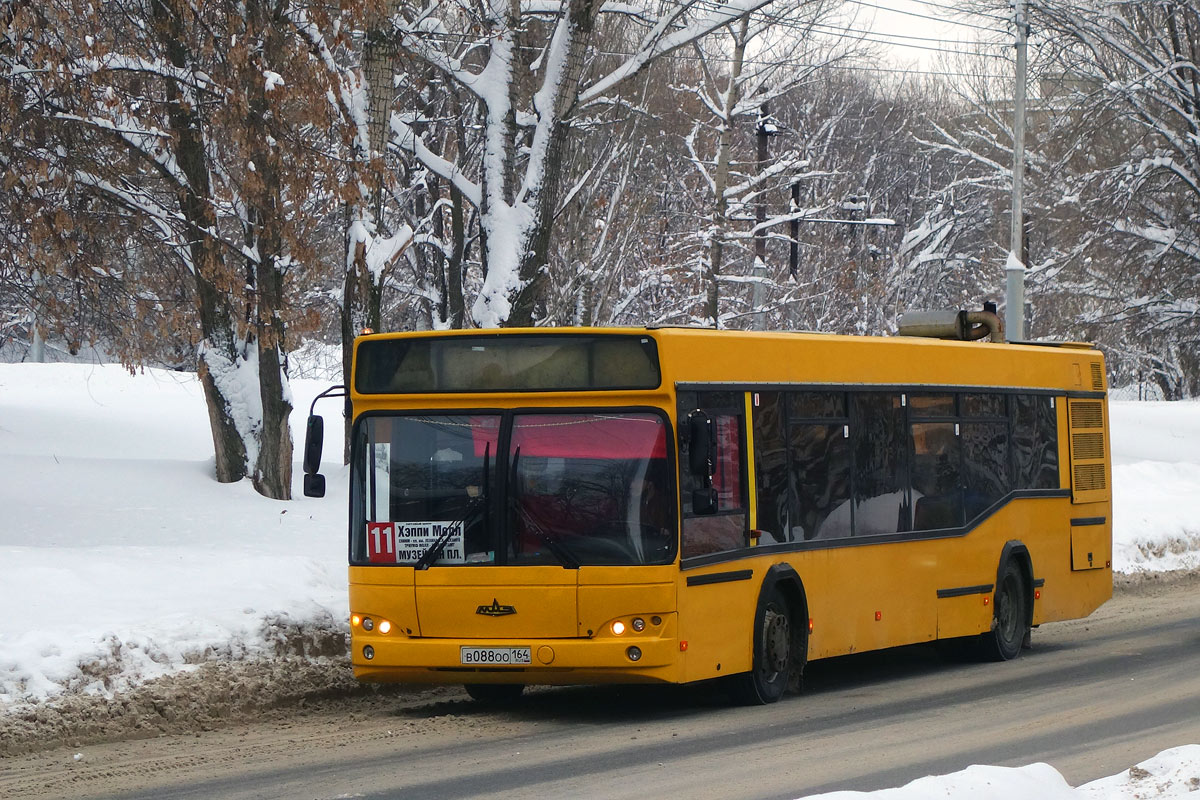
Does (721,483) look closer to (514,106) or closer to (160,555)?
(160,555)

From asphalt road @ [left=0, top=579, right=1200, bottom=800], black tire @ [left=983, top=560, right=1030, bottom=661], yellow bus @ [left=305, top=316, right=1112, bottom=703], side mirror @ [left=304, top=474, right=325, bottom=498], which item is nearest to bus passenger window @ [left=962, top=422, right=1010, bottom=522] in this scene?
black tire @ [left=983, top=560, right=1030, bottom=661]

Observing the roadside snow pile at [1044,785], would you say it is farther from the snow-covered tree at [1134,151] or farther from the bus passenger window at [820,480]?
the snow-covered tree at [1134,151]

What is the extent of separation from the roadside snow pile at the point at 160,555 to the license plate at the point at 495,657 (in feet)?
6.15

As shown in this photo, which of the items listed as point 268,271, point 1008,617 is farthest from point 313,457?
point 268,271

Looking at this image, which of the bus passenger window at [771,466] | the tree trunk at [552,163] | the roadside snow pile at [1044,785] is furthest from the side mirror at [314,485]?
the tree trunk at [552,163]

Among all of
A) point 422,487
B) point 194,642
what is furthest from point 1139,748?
point 194,642

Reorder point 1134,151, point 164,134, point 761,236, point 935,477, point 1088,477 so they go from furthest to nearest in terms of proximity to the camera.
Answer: point 1134,151 < point 761,236 < point 1088,477 < point 164,134 < point 935,477

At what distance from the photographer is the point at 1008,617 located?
14.7m

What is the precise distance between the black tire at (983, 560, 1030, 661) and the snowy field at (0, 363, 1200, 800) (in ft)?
18.0

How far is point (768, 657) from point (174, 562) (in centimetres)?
482

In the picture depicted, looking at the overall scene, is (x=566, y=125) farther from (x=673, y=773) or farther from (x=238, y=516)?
(x=673, y=773)

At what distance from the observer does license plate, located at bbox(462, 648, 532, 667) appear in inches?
403

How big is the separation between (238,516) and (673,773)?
1077cm

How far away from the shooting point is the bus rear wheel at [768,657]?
37.0ft
